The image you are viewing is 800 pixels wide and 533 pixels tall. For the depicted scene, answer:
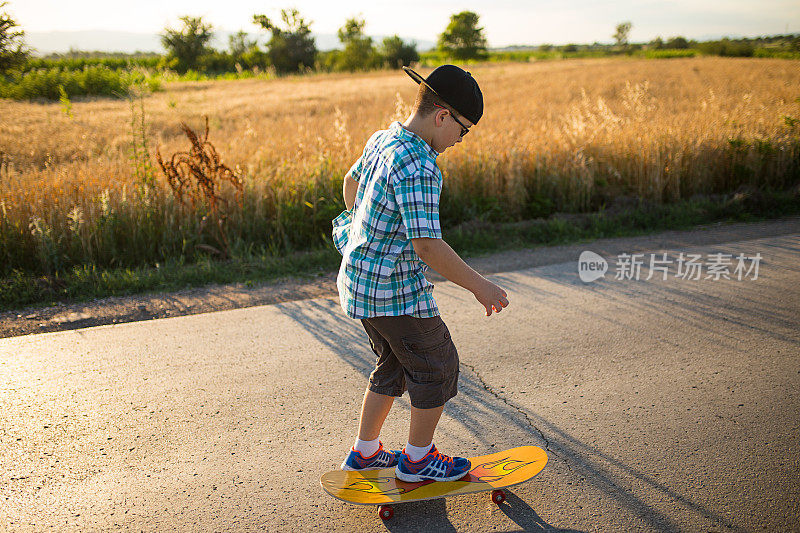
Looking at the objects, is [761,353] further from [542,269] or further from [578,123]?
[578,123]

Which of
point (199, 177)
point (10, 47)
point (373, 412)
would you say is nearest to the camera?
point (373, 412)

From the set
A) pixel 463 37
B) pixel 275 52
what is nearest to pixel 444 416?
pixel 275 52

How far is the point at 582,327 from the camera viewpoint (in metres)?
4.46

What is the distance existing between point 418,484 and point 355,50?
49193mm

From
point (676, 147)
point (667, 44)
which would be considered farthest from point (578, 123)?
point (667, 44)

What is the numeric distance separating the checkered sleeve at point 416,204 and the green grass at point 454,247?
3502 mm

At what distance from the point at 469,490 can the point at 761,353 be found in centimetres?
262

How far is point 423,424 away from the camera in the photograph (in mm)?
2502

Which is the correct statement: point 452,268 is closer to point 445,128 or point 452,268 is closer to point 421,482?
point 445,128

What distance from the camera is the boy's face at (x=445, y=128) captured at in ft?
7.40

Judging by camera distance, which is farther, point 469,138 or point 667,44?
point 667,44

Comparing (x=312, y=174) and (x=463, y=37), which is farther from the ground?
(x=463, y=37)

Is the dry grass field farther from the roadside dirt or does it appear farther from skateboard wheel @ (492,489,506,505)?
skateboard wheel @ (492,489,506,505)

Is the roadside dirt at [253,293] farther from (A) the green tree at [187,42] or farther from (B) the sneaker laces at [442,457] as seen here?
(A) the green tree at [187,42]
